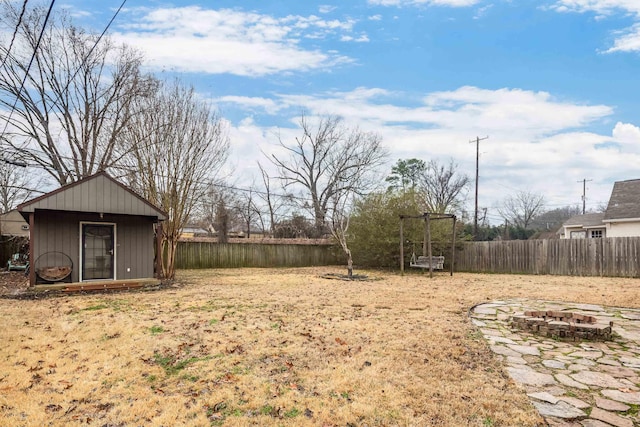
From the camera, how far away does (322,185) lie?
28.0 m

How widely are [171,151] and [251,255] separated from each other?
7.86 meters

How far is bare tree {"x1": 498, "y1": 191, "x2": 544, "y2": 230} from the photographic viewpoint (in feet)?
132

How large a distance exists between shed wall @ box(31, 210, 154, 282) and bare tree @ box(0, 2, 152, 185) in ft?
13.9

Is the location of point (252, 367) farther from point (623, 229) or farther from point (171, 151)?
point (623, 229)

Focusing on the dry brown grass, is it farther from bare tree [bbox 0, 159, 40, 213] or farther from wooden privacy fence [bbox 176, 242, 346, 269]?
bare tree [bbox 0, 159, 40, 213]

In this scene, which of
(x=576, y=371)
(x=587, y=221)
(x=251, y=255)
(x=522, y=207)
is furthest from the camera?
(x=522, y=207)

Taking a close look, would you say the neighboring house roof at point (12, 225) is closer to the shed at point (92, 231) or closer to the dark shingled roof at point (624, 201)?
the shed at point (92, 231)

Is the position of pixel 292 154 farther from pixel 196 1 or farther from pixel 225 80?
pixel 196 1

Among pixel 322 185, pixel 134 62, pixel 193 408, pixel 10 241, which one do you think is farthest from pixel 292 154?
pixel 193 408

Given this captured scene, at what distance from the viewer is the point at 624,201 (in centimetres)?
1741

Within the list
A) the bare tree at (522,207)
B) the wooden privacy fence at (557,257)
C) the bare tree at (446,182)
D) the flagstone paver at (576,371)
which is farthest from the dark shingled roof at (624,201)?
the bare tree at (522,207)

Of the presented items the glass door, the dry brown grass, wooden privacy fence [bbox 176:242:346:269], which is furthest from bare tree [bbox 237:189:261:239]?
the dry brown grass

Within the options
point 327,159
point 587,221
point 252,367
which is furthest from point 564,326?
point 327,159

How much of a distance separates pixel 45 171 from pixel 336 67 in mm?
12091
